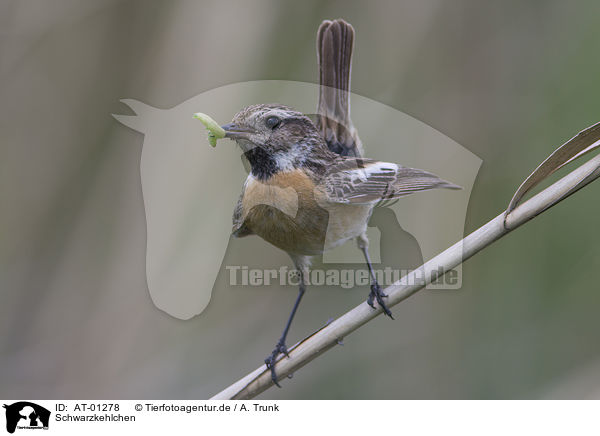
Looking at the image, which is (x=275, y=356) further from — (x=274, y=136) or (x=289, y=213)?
(x=274, y=136)

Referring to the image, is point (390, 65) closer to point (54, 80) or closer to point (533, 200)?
point (533, 200)

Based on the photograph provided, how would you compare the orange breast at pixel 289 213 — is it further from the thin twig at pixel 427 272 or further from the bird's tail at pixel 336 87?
the thin twig at pixel 427 272

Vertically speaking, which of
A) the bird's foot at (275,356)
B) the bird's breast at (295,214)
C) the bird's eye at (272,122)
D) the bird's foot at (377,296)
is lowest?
the bird's foot at (275,356)

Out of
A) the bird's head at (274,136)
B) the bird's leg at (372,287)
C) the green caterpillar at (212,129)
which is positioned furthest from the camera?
the bird's head at (274,136)

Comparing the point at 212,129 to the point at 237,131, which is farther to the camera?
the point at 237,131

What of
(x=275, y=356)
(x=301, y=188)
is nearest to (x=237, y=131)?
(x=301, y=188)

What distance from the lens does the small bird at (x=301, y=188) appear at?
2736 millimetres

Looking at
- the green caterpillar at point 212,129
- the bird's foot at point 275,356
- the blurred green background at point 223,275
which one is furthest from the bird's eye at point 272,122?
the bird's foot at point 275,356

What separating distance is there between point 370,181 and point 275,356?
1.03m

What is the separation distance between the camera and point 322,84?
9.96ft

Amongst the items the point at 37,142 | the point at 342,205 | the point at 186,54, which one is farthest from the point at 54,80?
the point at 342,205

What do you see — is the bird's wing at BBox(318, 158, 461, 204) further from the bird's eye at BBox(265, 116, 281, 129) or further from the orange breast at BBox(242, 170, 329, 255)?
the bird's eye at BBox(265, 116, 281, 129)

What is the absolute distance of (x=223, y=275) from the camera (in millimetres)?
3164
